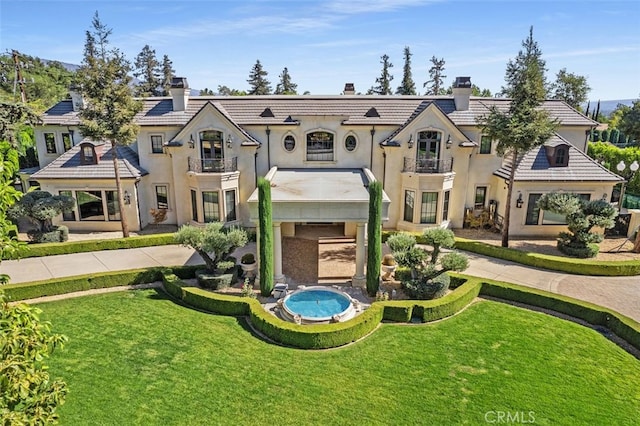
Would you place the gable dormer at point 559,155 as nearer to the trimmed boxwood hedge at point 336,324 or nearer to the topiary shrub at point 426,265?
the trimmed boxwood hedge at point 336,324

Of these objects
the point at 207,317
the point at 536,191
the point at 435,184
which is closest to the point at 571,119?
the point at 536,191

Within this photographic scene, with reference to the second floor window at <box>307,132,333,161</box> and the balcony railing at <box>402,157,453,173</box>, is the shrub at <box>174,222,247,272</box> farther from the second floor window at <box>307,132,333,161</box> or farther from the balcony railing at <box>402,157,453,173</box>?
the balcony railing at <box>402,157,453,173</box>

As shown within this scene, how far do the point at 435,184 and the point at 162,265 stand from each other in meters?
19.4

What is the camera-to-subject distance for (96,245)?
2630 centimetres

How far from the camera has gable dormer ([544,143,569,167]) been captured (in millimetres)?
28750

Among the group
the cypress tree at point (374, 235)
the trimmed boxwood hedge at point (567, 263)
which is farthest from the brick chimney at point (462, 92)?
the cypress tree at point (374, 235)

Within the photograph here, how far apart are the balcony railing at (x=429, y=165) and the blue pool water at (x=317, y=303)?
13376 millimetres

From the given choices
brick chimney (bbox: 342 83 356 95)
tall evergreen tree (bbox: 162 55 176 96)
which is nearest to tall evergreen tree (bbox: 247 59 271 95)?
tall evergreen tree (bbox: 162 55 176 96)

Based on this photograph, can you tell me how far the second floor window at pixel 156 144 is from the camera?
30.5 m

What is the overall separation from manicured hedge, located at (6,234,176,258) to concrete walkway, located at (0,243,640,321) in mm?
369

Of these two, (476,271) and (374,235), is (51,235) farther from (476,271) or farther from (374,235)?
(476,271)

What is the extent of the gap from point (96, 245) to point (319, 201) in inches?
639

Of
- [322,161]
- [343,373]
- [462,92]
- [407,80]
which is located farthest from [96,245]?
[407,80]

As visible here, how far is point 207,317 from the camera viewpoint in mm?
18641
